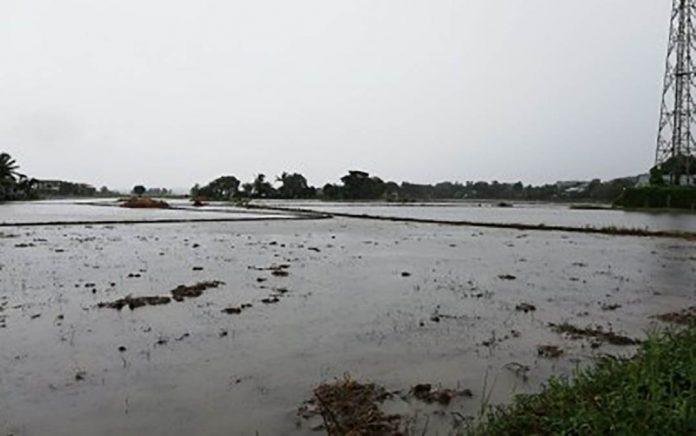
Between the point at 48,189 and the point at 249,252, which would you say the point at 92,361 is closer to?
the point at 249,252

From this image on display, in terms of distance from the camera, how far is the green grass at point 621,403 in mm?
3414

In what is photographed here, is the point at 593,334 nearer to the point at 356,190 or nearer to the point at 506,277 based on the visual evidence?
the point at 506,277

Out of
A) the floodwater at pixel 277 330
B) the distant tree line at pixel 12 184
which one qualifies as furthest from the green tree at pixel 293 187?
the floodwater at pixel 277 330

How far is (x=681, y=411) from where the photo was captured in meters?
3.38

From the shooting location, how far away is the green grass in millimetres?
3414

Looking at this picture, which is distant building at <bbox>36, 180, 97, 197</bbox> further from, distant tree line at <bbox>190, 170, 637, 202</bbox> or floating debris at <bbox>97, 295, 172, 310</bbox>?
floating debris at <bbox>97, 295, 172, 310</bbox>

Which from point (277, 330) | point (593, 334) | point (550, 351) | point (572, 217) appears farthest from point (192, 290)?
point (572, 217)

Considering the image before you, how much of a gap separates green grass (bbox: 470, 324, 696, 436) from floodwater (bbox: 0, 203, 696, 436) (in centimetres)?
79

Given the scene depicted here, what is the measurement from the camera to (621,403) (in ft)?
12.3

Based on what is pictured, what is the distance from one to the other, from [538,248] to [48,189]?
126479mm

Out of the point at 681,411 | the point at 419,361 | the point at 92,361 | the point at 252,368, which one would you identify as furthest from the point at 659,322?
the point at 92,361

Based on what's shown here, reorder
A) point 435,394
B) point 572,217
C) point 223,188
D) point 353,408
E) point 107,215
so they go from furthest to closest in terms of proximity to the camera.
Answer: point 223,188 < point 572,217 < point 107,215 < point 435,394 < point 353,408

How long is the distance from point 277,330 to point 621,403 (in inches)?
201

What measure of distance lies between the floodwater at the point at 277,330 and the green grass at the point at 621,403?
0.79 meters
